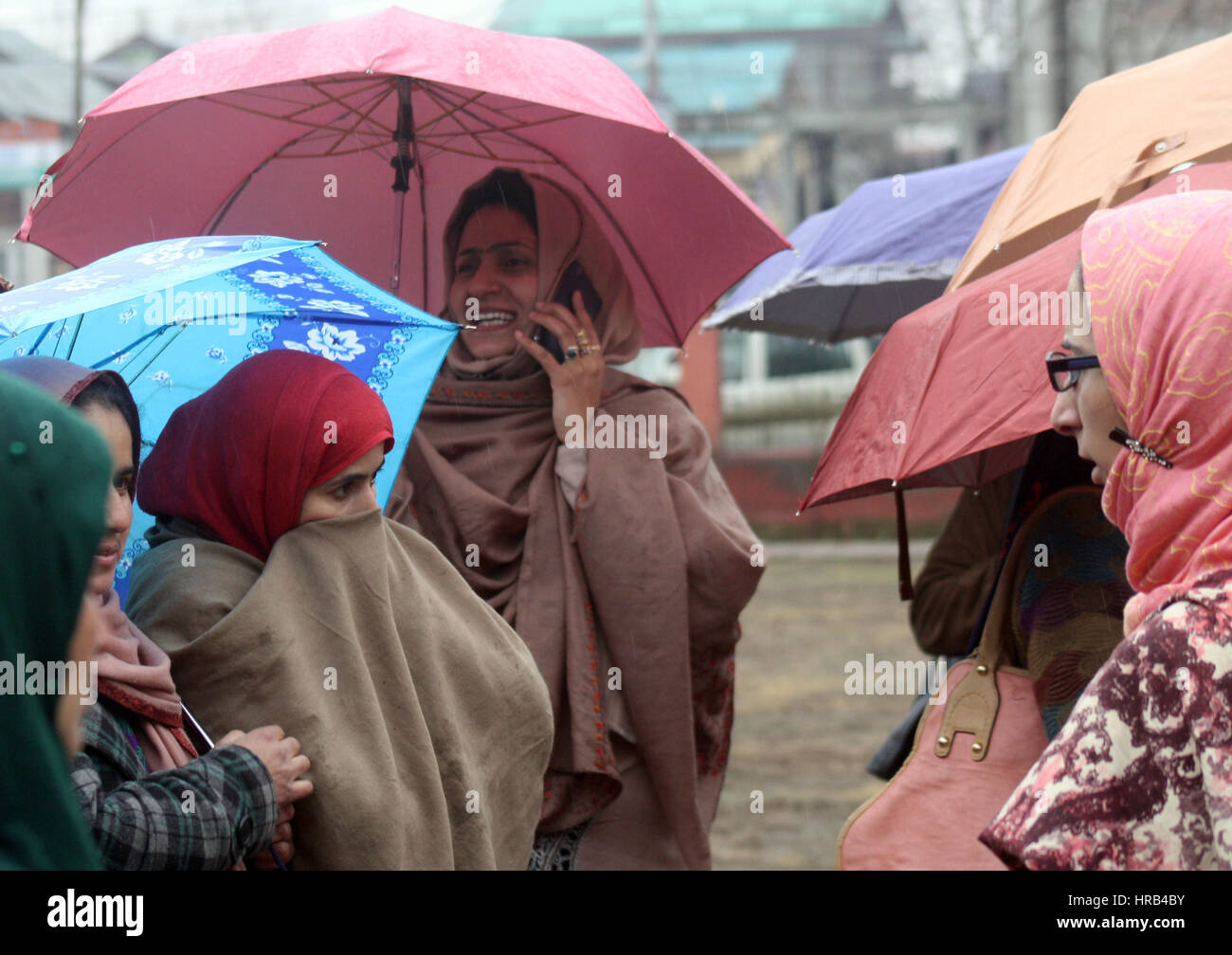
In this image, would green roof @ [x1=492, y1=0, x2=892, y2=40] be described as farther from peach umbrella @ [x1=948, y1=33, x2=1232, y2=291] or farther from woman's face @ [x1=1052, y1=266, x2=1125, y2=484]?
woman's face @ [x1=1052, y1=266, x2=1125, y2=484]

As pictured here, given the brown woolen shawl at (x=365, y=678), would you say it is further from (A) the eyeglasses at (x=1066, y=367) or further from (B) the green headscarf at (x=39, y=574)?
(A) the eyeglasses at (x=1066, y=367)

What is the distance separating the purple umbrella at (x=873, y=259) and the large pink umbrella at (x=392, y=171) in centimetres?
105

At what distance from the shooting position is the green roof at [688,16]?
23.3m

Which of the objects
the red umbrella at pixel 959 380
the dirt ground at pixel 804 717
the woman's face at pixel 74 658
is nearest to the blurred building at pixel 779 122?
the dirt ground at pixel 804 717

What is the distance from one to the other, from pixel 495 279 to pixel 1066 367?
1480 millimetres

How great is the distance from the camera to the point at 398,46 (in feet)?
8.28

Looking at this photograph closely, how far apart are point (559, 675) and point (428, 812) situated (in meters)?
0.69

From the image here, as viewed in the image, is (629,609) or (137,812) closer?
(137,812)

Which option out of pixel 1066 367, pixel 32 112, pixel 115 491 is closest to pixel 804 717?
pixel 1066 367

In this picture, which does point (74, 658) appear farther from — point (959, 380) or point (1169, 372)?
point (959, 380)

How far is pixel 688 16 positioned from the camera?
77.3ft

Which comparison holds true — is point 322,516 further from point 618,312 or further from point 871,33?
point 871,33
